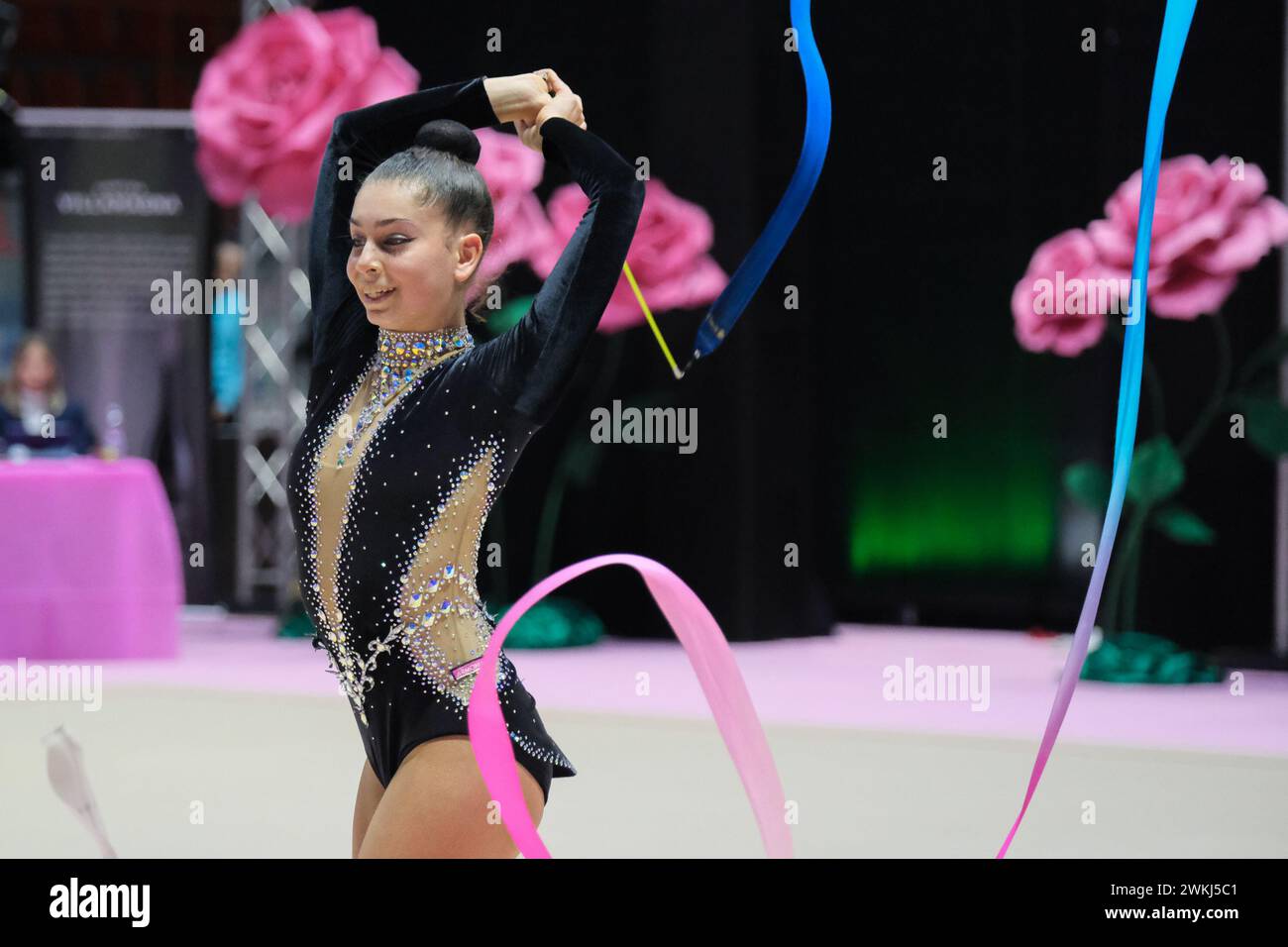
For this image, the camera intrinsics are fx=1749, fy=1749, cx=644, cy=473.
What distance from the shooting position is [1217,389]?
19.7 ft

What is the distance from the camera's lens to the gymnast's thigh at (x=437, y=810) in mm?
1647

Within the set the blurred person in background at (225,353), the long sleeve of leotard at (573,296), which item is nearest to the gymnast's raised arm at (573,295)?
the long sleeve of leotard at (573,296)

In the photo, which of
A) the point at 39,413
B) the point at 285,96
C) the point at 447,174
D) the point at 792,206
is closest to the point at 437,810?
the point at 447,174

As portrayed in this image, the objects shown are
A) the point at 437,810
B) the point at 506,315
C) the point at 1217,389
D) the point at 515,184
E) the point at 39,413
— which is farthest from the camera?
the point at 506,315

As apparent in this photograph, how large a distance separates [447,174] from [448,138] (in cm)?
5

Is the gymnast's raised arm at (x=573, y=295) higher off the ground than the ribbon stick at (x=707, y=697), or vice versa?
the gymnast's raised arm at (x=573, y=295)

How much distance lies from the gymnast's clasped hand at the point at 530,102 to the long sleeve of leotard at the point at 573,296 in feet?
0.18

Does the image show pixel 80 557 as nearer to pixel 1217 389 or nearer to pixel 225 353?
pixel 225 353

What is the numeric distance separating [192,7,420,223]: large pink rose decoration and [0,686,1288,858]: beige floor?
6.06 ft

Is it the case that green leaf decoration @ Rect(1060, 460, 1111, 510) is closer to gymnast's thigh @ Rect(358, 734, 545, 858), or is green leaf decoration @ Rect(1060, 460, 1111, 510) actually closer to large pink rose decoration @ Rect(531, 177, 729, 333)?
large pink rose decoration @ Rect(531, 177, 729, 333)

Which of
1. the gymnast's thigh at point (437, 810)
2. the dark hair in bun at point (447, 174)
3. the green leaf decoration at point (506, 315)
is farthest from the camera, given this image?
the green leaf decoration at point (506, 315)

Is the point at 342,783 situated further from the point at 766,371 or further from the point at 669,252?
the point at 766,371

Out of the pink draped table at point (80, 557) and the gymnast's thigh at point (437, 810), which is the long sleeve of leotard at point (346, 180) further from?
the pink draped table at point (80, 557)
